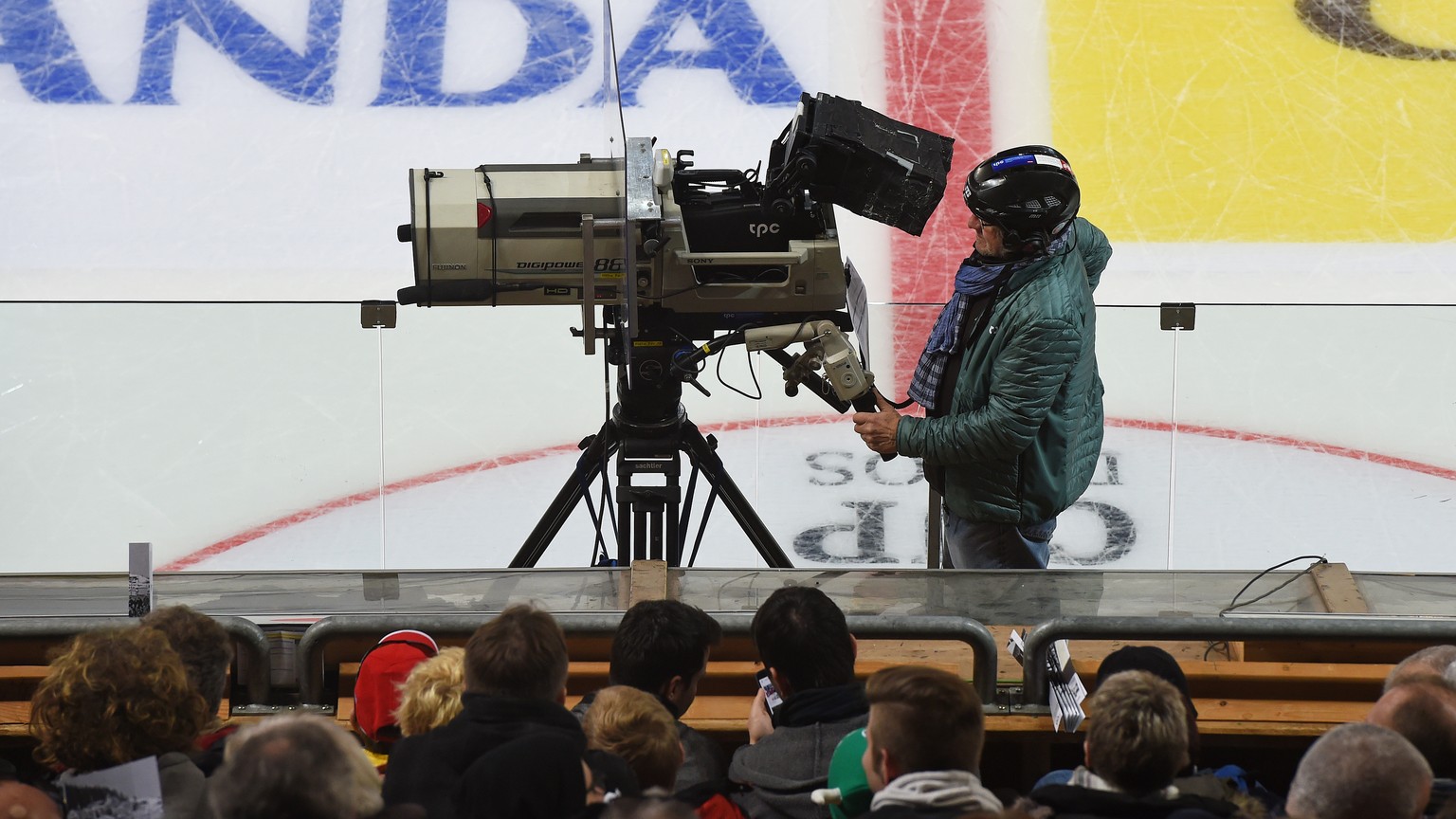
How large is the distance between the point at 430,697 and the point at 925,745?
72cm

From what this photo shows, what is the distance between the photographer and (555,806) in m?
2.00

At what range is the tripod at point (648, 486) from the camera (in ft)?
13.4

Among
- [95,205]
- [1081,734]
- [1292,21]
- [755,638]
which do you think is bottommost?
[1081,734]

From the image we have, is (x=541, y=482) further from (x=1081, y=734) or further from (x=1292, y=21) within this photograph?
(x=1292, y=21)

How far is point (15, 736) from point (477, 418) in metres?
2.30

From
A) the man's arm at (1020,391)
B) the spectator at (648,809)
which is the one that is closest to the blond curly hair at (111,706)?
the spectator at (648,809)

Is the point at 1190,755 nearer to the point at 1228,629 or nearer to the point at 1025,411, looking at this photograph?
the point at 1228,629

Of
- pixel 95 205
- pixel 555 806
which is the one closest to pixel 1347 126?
pixel 95 205

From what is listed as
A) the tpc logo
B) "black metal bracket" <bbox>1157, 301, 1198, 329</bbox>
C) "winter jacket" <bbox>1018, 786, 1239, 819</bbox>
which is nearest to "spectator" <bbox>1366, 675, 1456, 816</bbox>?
"winter jacket" <bbox>1018, 786, 1239, 819</bbox>

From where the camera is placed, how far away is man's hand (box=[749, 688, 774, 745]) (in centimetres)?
247

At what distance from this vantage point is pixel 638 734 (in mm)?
2191

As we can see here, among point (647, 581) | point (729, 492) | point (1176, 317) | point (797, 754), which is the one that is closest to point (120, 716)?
point (797, 754)

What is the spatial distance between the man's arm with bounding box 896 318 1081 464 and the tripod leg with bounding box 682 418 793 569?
764mm

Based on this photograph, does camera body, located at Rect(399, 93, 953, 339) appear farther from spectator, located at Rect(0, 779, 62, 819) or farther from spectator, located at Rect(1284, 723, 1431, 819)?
spectator, located at Rect(1284, 723, 1431, 819)
